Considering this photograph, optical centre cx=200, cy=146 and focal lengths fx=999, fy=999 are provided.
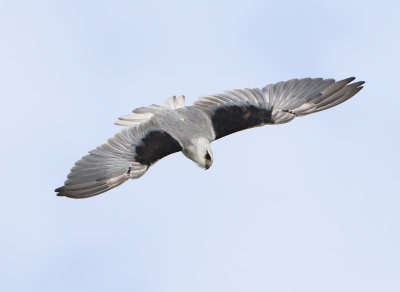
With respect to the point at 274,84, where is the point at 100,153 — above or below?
below

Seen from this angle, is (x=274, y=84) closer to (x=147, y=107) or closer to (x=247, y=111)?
(x=247, y=111)

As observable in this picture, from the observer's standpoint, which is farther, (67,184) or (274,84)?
(274,84)

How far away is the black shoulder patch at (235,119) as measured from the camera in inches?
695

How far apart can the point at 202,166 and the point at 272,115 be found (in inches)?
79.3

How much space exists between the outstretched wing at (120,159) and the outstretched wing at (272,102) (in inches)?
43.2

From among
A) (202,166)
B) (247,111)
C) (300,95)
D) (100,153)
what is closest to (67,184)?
(100,153)

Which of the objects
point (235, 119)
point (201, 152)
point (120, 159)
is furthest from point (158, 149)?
point (235, 119)

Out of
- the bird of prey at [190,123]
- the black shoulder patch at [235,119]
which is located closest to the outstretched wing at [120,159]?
the bird of prey at [190,123]

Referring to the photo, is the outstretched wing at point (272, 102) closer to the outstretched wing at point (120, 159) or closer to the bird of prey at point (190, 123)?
the bird of prey at point (190, 123)

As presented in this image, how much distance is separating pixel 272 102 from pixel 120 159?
3.20 m

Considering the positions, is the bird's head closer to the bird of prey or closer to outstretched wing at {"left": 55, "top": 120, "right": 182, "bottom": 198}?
the bird of prey

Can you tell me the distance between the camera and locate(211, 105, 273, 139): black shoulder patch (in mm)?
17641

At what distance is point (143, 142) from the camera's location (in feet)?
56.2

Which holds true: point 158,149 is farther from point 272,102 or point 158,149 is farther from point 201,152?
point 272,102
